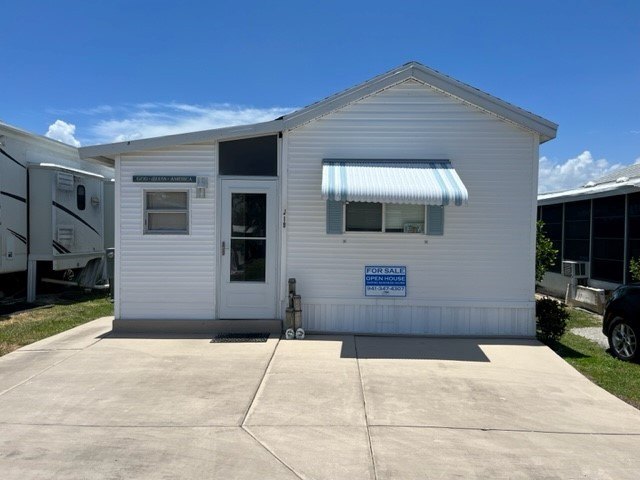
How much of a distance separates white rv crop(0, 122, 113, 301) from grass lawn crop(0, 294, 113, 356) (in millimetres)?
846

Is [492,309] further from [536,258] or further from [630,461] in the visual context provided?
[630,461]

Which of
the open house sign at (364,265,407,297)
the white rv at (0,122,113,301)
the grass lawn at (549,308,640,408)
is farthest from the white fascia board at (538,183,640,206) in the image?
the white rv at (0,122,113,301)

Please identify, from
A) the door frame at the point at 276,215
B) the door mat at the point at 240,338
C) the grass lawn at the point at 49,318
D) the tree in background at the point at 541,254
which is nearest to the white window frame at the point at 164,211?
the door frame at the point at 276,215

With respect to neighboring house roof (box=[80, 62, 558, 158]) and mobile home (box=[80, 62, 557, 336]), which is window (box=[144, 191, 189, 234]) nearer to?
mobile home (box=[80, 62, 557, 336])

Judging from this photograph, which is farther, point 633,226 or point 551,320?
point 633,226

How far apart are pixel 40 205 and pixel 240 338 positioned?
6613 mm

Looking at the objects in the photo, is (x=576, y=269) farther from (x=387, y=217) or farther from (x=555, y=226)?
(x=387, y=217)

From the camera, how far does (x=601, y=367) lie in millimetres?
6953

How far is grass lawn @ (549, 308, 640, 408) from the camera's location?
19.7ft

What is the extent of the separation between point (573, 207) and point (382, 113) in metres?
8.59

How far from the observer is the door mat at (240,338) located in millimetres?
7688

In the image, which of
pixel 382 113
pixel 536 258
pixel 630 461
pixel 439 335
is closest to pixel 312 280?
pixel 439 335

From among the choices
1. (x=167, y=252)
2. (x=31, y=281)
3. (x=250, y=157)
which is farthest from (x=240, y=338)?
(x=31, y=281)

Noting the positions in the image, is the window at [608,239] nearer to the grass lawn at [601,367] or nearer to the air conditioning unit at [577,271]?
the air conditioning unit at [577,271]
